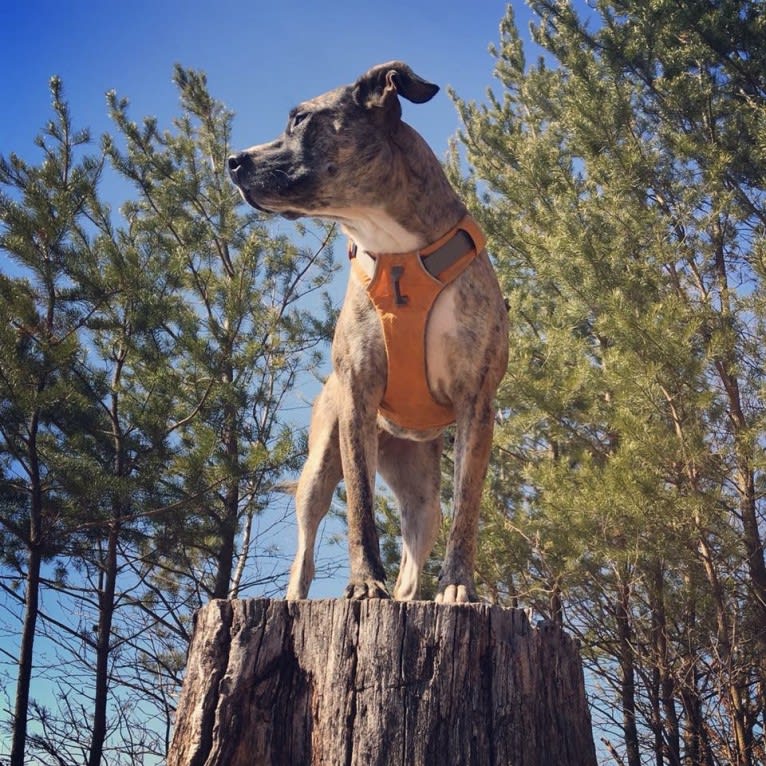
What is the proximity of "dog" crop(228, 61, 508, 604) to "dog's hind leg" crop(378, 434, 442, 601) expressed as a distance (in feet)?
0.50

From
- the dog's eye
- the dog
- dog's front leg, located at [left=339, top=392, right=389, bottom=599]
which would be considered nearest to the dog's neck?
the dog

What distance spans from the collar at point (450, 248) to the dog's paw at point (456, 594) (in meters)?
1.17

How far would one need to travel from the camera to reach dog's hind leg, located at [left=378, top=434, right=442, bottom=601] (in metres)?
3.57

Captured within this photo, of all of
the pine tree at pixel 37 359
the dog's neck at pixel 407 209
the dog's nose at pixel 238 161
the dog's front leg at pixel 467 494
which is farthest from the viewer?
the pine tree at pixel 37 359

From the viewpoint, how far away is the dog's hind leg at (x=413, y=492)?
11.7 ft

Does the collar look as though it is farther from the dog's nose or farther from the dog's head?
the dog's nose

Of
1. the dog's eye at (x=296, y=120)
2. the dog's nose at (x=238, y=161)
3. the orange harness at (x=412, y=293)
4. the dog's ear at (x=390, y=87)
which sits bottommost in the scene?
the orange harness at (x=412, y=293)

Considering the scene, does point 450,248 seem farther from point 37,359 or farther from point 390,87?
point 37,359

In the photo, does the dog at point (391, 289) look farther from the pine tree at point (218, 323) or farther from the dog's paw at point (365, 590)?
the pine tree at point (218, 323)

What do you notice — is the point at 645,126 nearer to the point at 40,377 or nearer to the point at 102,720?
the point at 40,377

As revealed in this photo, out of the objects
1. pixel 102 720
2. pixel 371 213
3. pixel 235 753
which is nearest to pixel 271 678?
pixel 235 753

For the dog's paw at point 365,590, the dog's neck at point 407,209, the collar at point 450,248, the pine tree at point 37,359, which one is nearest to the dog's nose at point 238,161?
the dog's neck at point 407,209

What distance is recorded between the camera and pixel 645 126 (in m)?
8.79

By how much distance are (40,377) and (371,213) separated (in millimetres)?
4018
